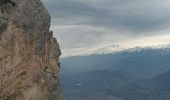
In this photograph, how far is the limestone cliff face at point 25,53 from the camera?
164ft

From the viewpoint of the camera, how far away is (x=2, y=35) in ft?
161

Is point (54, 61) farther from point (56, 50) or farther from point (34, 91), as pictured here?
point (34, 91)

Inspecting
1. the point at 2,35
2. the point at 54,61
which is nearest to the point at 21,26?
the point at 2,35

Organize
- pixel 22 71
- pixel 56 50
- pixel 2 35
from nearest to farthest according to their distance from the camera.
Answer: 1. pixel 2 35
2. pixel 22 71
3. pixel 56 50

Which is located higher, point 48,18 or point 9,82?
point 48,18

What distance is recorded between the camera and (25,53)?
52.8 meters

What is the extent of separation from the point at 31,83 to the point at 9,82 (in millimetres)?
3630

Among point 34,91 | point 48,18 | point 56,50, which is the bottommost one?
point 34,91

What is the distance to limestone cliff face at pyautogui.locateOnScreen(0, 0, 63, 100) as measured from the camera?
50125 millimetres

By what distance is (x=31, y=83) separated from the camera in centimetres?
5362

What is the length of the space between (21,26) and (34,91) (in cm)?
853

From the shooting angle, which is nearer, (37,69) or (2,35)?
(2,35)

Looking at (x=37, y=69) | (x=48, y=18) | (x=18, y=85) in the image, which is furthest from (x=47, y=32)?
(x=18, y=85)

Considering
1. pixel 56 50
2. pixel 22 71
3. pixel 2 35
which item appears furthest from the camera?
pixel 56 50
